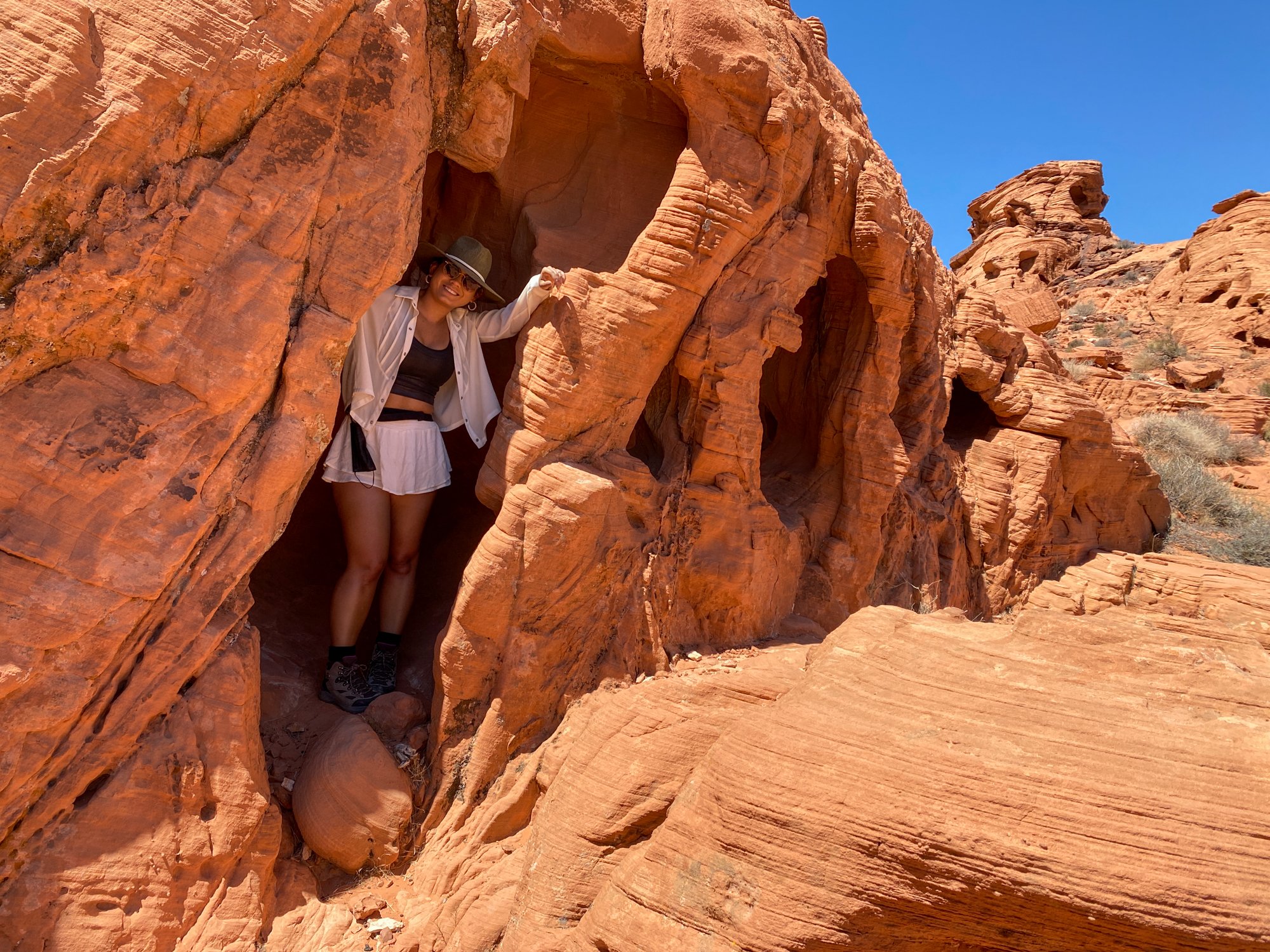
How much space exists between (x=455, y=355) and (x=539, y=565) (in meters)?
1.31

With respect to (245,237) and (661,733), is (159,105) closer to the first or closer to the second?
(245,237)

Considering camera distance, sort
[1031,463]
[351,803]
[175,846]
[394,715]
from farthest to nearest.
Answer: [1031,463] < [394,715] < [351,803] < [175,846]

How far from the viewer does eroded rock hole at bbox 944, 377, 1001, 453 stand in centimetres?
795

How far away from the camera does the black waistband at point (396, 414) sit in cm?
438

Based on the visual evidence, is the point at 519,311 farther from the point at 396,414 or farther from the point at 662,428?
the point at 662,428

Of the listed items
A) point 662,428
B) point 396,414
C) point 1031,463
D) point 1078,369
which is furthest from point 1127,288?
point 396,414

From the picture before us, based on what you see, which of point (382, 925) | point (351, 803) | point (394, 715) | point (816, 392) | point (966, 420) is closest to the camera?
point (382, 925)

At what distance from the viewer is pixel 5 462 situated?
289 cm

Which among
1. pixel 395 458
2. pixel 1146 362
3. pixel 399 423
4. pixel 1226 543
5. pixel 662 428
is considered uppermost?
pixel 1146 362

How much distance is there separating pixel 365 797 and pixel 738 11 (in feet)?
15.6

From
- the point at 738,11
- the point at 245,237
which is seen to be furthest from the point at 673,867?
the point at 738,11

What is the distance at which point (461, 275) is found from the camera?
4367 millimetres

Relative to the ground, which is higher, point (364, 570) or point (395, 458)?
point (395, 458)

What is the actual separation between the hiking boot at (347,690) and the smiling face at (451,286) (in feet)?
6.85
